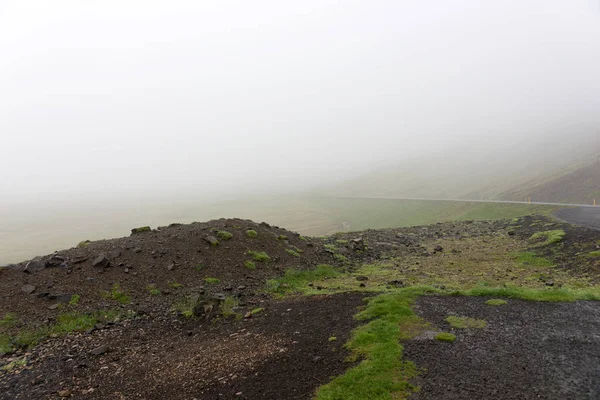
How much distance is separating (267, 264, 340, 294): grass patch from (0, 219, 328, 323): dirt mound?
946 mm

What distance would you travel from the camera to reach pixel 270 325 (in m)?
17.8

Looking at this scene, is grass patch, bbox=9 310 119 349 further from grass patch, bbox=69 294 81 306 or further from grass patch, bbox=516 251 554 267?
grass patch, bbox=516 251 554 267

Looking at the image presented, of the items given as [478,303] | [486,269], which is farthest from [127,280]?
[486,269]

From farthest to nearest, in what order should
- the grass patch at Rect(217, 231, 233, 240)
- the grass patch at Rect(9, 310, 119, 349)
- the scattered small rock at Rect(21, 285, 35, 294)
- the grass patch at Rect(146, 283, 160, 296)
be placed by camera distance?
1. the grass patch at Rect(217, 231, 233, 240)
2. the grass patch at Rect(146, 283, 160, 296)
3. the scattered small rock at Rect(21, 285, 35, 294)
4. the grass patch at Rect(9, 310, 119, 349)

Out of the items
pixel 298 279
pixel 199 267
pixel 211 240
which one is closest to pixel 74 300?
pixel 199 267

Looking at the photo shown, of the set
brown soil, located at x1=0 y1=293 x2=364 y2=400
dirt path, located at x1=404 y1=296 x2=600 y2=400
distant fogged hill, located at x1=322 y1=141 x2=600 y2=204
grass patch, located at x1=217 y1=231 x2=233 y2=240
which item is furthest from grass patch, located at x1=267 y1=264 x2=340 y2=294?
distant fogged hill, located at x1=322 y1=141 x2=600 y2=204

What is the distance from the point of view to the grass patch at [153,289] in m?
23.6

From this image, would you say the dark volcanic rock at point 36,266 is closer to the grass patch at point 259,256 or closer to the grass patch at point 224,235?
the grass patch at point 224,235

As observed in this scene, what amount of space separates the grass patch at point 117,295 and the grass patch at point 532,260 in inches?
1157

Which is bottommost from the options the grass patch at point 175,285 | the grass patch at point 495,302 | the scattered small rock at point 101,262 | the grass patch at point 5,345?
the grass patch at point 5,345

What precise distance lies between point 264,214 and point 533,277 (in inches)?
4820

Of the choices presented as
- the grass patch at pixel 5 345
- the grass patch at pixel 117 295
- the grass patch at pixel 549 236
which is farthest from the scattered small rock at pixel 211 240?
the grass patch at pixel 549 236

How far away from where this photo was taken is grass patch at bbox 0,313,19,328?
19156 millimetres

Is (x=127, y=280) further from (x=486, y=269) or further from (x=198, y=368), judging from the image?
(x=486, y=269)
